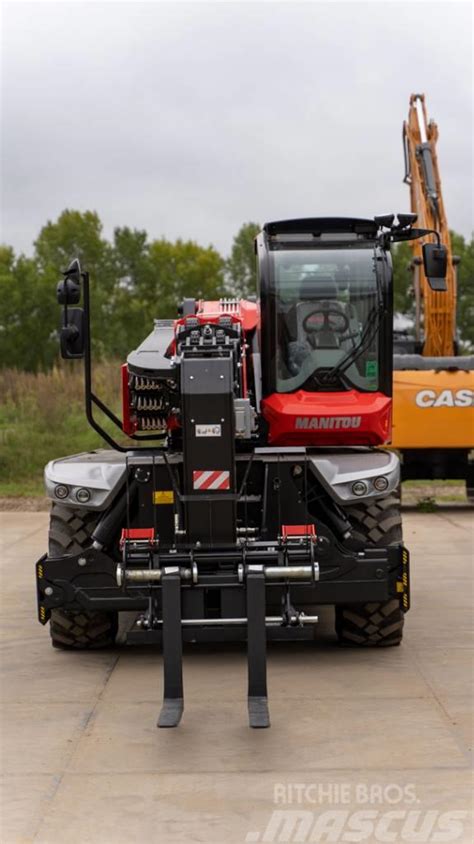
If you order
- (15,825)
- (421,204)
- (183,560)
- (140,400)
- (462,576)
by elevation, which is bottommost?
(462,576)

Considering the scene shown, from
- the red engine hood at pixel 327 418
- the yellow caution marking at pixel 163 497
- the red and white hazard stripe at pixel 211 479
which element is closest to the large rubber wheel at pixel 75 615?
the yellow caution marking at pixel 163 497

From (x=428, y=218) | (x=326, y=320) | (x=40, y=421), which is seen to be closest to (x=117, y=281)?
(x=40, y=421)

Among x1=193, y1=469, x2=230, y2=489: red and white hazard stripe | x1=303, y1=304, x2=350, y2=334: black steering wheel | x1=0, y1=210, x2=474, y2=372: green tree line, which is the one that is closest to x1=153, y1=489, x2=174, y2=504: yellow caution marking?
x1=193, y1=469, x2=230, y2=489: red and white hazard stripe

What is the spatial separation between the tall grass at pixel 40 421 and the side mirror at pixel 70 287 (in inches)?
480

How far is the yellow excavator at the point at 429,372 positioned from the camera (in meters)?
15.6

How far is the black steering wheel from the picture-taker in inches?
344

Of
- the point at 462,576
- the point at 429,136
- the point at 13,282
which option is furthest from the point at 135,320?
the point at 462,576

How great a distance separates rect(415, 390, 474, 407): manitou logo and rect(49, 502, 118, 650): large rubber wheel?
8141mm

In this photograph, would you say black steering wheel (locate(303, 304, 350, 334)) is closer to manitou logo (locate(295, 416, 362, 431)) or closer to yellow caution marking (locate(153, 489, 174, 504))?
manitou logo (locate(295, 416, 362, 431))

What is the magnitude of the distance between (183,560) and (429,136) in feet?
43.4

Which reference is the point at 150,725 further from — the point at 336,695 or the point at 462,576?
the point at 462,576

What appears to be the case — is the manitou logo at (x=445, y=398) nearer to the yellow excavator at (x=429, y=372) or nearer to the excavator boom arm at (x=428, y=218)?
the yellow excavator at (x=429, y=372)

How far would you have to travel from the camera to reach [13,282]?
44656 millimetres

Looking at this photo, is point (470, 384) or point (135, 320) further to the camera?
point (135, 320)
